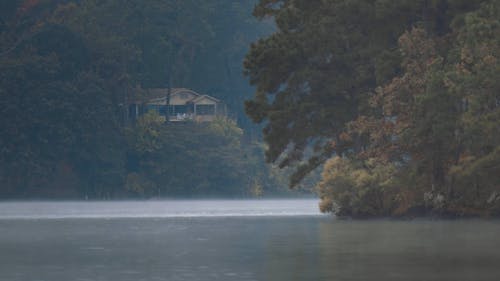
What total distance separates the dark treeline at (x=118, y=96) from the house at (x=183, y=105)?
5.91 feet

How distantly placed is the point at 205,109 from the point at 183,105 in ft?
8.32

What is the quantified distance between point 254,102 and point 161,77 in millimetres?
78539

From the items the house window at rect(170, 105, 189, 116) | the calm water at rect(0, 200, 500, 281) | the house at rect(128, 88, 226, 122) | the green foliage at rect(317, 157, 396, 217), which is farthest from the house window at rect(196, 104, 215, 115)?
the calm water at rect(0, 200, 500, 281)

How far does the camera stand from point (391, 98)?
56.2m

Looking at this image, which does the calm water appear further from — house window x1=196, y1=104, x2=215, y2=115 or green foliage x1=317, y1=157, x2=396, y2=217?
house window x1=196, y1=104, x2=215, y2=115

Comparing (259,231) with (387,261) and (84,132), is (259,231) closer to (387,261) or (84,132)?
(387,261)

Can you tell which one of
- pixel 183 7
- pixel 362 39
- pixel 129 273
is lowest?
pixel 129 273

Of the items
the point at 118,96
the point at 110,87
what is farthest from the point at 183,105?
the point at 110,87

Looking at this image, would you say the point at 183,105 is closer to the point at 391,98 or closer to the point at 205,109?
the point at 205,109

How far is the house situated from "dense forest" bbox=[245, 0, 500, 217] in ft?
241

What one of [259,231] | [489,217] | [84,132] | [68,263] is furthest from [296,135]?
[84,132]

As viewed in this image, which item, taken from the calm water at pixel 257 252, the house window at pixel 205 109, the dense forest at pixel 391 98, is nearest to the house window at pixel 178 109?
the house window at pixel 205 109

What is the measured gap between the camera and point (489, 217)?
52281 mm

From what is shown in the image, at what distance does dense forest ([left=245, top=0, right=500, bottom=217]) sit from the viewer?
53281mm
